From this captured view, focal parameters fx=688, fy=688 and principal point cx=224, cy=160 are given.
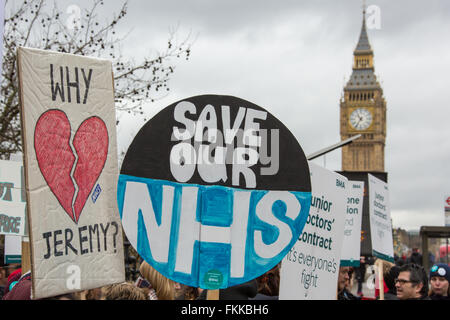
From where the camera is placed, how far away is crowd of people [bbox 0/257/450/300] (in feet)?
12.4

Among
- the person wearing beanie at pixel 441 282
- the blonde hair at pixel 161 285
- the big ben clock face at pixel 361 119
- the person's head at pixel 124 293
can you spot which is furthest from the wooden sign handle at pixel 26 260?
the big ben clock face at pixel 361 119

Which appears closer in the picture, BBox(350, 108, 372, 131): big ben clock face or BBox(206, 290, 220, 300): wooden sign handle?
BBox(206, 290, 220, 300): wooden sign handle

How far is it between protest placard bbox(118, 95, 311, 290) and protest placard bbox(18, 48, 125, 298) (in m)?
0.20

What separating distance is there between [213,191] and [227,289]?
1.19m

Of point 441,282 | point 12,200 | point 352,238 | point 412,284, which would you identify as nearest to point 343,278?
point 352,238

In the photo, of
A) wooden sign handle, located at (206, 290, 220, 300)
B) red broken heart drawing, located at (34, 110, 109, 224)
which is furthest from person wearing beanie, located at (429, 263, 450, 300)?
red broken heart drawing, located at (34, 110, 109, 224)

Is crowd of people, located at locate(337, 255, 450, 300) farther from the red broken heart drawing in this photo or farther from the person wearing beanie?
the red broken heart drawing

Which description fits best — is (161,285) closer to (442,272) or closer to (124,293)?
(124,293)

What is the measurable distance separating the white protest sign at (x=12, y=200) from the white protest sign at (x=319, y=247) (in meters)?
2.53

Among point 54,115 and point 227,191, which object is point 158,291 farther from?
point 54,115

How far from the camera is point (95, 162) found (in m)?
3.15

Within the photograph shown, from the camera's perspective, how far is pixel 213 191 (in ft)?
10.4
